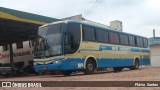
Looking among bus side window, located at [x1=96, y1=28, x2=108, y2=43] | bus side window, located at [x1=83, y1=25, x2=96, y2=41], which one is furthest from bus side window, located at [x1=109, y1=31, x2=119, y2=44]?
bus side window, located at [x1=83, y1=25, x2=96, y2=41]

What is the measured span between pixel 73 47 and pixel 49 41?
4.62 feet

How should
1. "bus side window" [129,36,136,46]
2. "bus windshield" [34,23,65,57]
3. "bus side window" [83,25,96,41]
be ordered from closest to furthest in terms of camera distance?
1. "bus windshield" [34,23,65,57]
2. "bus side window" [83,25,96,41]
3. "bus side window" [129,36,136,46]

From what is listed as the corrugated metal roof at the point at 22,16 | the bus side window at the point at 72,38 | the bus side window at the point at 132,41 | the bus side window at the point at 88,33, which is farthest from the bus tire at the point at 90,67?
the bus side window at the point at 132,41

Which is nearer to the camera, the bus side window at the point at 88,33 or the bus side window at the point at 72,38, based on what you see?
the bus side window at the point at 72,38

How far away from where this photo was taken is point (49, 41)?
779 inches

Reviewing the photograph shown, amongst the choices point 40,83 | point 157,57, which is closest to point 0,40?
point 157,57

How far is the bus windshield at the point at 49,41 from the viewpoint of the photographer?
19578 millimetres

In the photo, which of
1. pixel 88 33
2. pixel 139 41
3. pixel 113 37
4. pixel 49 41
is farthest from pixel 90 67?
pixel 139 41

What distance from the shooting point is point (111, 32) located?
24984 millimetres

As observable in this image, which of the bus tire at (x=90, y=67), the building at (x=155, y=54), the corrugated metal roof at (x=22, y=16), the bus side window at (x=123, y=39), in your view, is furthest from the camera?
the building at (x=155, y=54)

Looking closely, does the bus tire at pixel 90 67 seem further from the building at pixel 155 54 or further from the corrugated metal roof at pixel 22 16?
the building at pixel 155 54

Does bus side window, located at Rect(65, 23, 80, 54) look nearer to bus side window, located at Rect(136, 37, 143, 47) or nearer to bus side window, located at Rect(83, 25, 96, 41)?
bus side window, located at Rect(83, 25, 96, 41)

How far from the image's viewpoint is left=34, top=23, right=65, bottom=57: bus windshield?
771 inches

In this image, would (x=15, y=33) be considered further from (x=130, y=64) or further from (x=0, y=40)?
(x=130, y=64)
